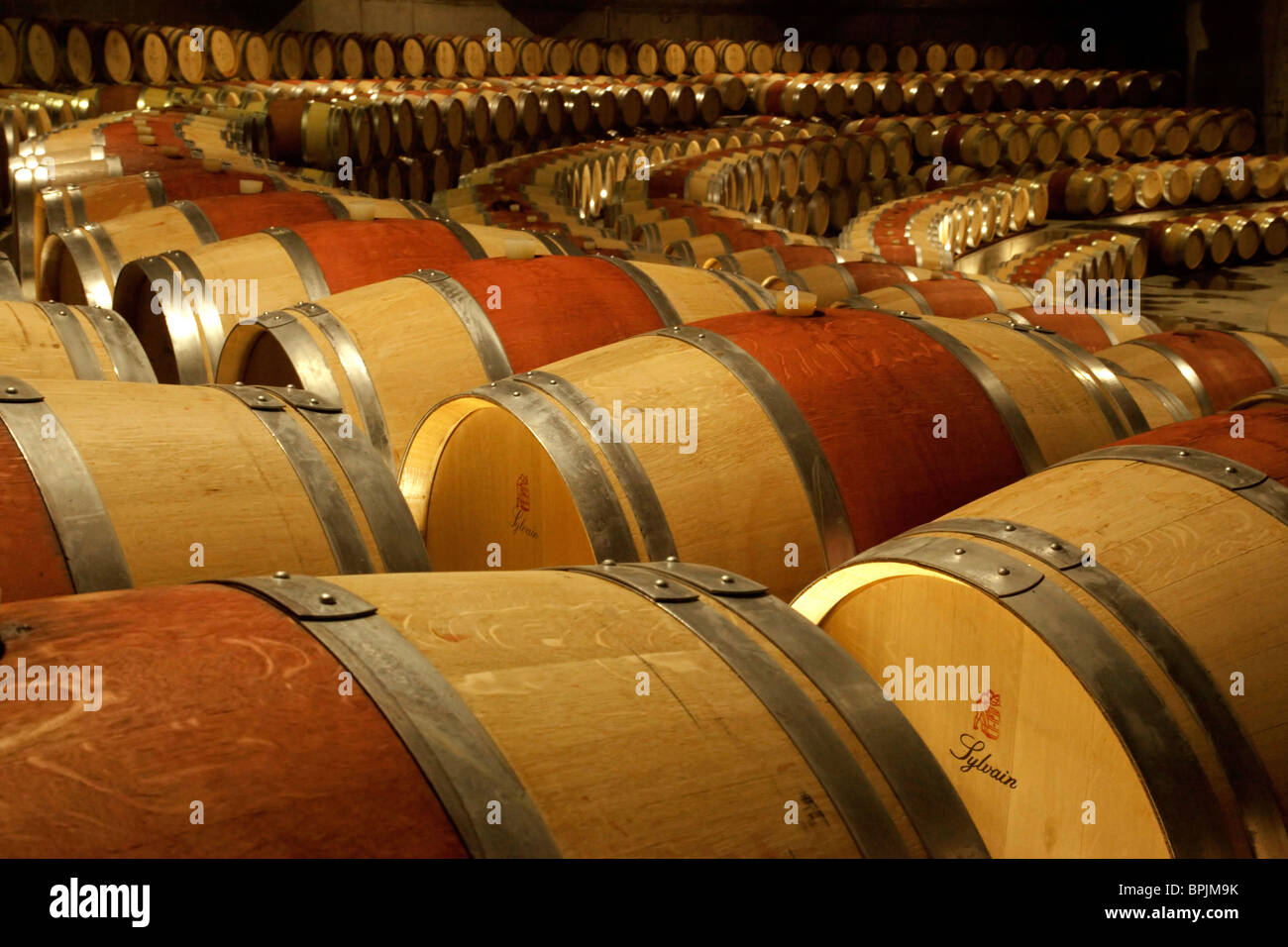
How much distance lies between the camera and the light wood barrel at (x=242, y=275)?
3528mm

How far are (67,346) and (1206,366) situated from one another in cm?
356

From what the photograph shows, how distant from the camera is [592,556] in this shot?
233 cm

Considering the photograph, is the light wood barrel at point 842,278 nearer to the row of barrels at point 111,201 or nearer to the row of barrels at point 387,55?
the row of barrels at point 111,201

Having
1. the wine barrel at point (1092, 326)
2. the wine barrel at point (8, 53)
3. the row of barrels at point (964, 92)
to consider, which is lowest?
the wine barrel at point (1092, 326)

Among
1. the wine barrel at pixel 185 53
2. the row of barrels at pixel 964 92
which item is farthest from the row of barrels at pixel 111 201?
the row of barrels at pixel 964 92

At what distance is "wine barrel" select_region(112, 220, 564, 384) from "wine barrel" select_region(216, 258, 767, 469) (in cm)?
34

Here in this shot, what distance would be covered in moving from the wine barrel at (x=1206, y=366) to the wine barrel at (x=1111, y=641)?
2.14m

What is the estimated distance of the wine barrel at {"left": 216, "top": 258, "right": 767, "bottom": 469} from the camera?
299 cm

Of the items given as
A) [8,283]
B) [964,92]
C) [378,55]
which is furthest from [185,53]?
[964,92]

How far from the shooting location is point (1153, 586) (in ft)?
6.00

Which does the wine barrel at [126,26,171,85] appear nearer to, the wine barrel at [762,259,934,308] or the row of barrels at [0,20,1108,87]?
the row of barrels at [0,20,1108,87]
